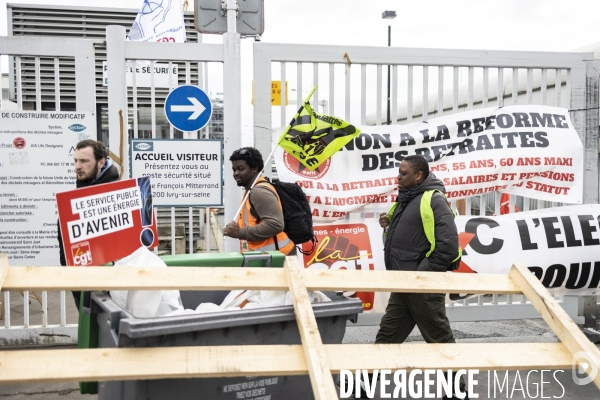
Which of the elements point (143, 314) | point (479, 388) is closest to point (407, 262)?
point (479, 388)

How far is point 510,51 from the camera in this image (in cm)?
558

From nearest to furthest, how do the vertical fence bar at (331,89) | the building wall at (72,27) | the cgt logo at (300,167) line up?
the cgt logo at (300,167) < the vertical fence bar at (331,89) < the building wall at (72,27)

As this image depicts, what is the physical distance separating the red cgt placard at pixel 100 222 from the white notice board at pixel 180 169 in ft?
4.97

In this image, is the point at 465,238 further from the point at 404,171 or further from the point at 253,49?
the point at 253,49

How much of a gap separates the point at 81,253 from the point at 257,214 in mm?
1455

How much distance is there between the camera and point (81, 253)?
10.0ft

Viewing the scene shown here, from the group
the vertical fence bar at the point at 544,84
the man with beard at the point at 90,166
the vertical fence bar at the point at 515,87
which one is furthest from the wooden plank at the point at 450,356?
the vertical fence bar at the point at 544,84

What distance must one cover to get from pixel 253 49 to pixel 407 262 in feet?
7.72

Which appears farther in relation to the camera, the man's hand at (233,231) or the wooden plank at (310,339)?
the man's hand at (233,231)

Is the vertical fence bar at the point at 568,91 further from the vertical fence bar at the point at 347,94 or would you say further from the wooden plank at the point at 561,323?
the wooden plank at the point at 561,323

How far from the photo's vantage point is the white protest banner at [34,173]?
5016 mm

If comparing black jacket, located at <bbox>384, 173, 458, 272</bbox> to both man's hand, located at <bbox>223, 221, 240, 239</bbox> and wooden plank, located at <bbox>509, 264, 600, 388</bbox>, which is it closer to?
wooden plank, located at <bbox>509, 264, 600, 388</bbox>

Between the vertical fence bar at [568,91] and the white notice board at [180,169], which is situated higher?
the vertical fence bar at [568,91]

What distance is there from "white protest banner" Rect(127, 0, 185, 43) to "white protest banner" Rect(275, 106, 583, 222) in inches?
150
